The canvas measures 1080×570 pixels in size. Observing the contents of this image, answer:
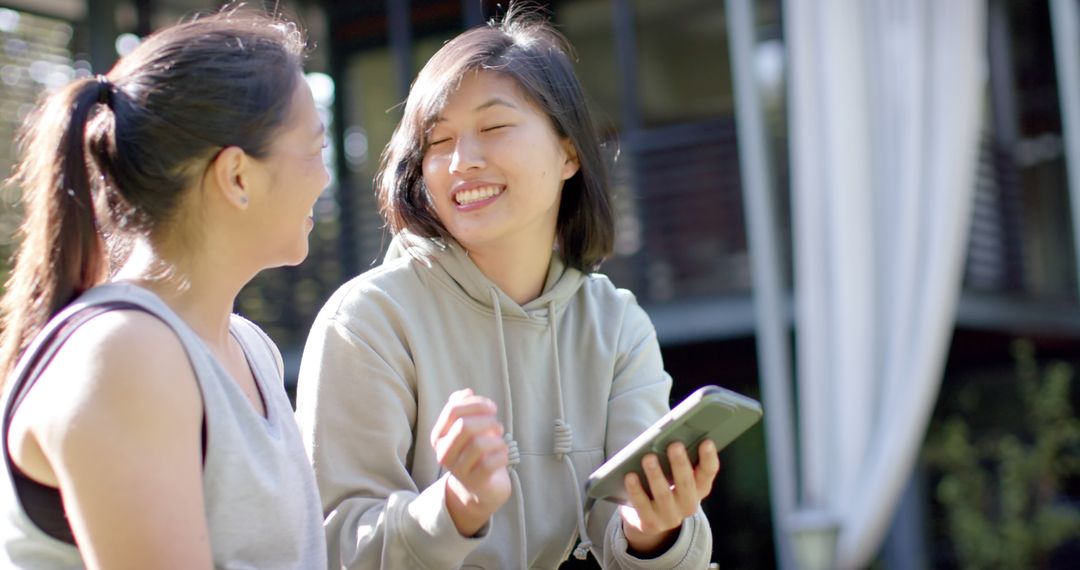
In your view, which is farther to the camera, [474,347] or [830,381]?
[830,381]

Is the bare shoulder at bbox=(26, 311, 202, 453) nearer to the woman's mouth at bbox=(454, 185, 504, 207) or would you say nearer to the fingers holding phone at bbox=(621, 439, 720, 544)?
the fingers holding phone at bbox=(621, 439, 720, 544)

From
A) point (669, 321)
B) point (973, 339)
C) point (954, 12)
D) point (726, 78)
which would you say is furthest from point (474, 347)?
point (726, 78)

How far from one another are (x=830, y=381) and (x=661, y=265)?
8.75ft

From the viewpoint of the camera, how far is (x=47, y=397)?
1398mm

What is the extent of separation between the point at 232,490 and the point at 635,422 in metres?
0.81

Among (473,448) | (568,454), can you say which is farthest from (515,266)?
(473,448)

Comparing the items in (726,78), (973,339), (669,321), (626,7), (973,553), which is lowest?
(973,553)

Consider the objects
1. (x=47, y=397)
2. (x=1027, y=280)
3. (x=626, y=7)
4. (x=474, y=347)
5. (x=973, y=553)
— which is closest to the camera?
(x=47, y=397)

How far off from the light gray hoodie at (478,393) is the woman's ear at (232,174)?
1.41 feet

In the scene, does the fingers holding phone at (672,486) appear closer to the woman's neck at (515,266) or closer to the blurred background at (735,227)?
the woman's neck at (515,266)

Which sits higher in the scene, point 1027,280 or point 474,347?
point 474,347

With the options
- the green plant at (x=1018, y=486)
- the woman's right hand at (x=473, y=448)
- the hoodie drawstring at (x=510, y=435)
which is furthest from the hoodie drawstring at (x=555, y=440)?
the green plant at (x=1018, y=486)

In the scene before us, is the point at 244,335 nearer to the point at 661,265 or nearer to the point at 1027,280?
the point at 661,265

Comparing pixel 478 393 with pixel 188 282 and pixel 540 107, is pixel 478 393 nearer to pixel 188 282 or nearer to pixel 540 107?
pixel 540 107
